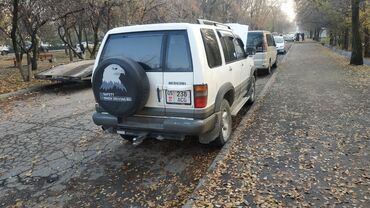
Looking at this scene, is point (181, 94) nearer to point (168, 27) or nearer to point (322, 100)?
point (168, 27)

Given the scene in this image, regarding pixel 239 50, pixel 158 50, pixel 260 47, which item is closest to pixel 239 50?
pixel 239 50

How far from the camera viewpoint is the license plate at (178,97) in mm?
4123

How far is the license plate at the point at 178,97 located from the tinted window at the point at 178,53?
0.30 metres

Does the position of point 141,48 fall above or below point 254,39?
below

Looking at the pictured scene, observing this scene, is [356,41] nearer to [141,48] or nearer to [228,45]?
[228,45]

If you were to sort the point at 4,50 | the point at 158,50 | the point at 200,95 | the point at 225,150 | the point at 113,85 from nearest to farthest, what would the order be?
the point at 200,95
the point at 113,85
the point at 158,50
the point at 225,150
the point at 4,50

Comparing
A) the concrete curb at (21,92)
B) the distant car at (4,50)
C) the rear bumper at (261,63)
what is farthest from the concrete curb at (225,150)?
the distant car at (4,50)

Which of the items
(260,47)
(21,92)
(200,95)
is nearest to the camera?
(200,95)

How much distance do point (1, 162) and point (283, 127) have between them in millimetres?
4778

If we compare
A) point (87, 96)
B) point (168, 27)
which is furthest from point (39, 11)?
point (168, 27)

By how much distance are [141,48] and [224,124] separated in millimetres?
1803

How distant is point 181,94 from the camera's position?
4137 millimetres

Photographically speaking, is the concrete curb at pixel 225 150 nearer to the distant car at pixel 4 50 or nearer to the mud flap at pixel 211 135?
the mud flap at pixel 211 135

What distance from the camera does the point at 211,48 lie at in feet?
15.0
